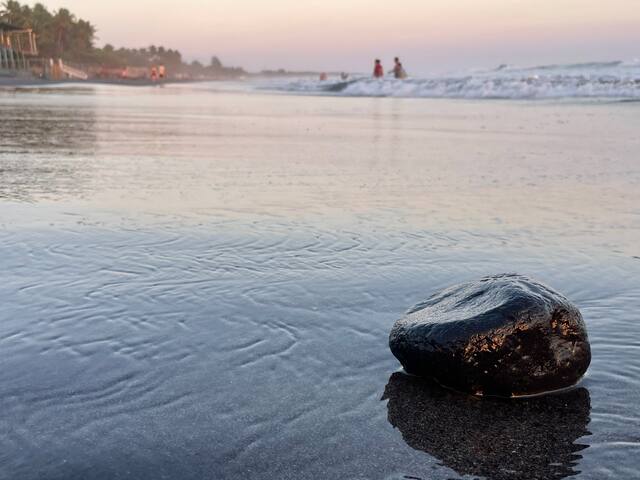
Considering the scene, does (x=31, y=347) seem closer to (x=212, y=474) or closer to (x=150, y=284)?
(x=150, y=284)

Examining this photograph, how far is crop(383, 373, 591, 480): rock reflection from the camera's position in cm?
236

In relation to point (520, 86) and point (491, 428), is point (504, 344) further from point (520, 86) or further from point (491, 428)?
point (520, 86)

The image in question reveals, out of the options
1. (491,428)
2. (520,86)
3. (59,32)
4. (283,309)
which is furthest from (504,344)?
(59,32)

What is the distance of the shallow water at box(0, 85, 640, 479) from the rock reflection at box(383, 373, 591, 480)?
1 centimetres

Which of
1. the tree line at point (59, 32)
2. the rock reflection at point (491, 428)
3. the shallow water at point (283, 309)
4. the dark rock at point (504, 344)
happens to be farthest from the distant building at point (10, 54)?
the rock reflection at point (491, 428)

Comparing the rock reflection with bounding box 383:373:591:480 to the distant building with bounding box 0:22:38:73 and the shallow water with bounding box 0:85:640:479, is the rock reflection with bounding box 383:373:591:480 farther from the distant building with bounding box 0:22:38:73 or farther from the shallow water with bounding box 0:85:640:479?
the distant building with bounding box 0:22:38:73

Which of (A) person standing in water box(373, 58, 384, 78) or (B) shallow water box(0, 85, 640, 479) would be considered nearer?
(B) shallow water box(0, 85, 640, 479)

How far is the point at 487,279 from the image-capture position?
3.43m

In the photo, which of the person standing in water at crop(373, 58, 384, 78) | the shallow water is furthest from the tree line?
the shallow water

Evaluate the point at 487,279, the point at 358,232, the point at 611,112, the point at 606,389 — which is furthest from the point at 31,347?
the point at 611,112

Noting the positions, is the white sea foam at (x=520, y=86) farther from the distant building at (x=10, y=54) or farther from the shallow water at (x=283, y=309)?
the distant building at (x=10, y=54)

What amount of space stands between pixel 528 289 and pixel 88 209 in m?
4.46

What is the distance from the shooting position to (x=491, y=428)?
104 inches

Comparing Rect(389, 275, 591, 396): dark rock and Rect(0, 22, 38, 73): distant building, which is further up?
Rect(0, 22, 38, 73): distant building
